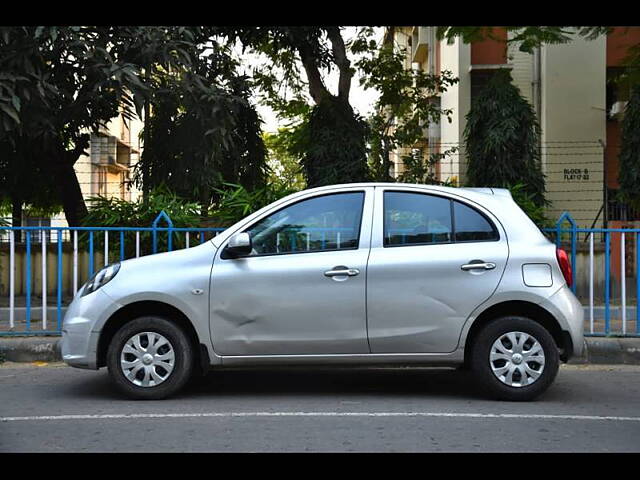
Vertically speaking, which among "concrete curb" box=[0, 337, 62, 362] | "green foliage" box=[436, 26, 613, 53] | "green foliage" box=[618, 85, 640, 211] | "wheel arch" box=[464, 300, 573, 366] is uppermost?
"green foliage" box=[436, 26, 613, 53]

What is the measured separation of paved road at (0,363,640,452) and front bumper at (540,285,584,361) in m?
0.47

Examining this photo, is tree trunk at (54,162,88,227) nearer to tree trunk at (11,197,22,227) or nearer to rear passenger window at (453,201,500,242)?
tree trunk at (11,197,22,227)

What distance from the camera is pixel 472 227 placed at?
6.62 metres

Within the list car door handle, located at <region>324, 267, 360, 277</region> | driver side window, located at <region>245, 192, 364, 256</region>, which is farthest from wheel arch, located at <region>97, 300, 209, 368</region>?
car door handle, located at <region>324, 267, 360, 277</region>

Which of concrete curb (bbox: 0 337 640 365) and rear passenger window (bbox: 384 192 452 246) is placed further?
concrete curb (bbox: 0 337 640 365)

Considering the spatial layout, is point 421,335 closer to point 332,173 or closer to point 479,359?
point 479,359

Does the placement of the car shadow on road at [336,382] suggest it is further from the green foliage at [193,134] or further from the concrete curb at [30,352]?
the green foliage at [193,134]

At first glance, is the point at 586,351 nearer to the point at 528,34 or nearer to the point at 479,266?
the point at 479,266

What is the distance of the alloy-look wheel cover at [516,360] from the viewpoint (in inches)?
253

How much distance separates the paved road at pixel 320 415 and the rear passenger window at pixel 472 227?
128cm

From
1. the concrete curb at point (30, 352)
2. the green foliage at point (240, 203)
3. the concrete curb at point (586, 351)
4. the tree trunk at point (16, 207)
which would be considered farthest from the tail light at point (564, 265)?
the tree trunk at point (16, 207)

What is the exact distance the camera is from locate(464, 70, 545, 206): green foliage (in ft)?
46.9

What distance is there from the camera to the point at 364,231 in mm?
6582
